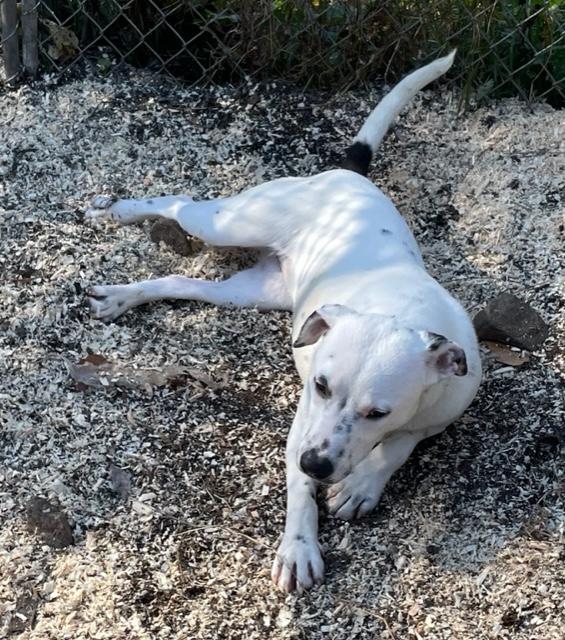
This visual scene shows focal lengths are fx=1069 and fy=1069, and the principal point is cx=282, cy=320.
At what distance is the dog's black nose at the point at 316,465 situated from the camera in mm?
3236

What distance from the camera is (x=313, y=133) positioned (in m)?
5.35

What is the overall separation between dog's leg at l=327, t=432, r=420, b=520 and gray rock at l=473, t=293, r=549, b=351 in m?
0.78

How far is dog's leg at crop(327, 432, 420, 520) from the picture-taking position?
11.9 feet

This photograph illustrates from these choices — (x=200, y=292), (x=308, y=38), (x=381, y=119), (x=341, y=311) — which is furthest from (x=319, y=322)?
(x=308, y=38)

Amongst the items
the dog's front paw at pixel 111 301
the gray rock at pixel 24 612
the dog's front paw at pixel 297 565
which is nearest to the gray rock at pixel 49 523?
the gray rock at pixel 24 612

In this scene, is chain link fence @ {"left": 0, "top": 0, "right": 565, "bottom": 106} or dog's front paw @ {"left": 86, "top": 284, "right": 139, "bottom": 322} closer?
dog's front paw @ {"left": 86, "top": 284, "right": 139, "bottom": 322}

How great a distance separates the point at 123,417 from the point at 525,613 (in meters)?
1.60

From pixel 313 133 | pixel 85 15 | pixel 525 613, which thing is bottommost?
pixel 525 613

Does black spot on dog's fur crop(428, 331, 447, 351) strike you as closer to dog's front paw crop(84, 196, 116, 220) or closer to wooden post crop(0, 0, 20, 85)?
dog's front paw crop(84, 196, 116, 220)

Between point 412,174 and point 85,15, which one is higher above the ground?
point 85,15

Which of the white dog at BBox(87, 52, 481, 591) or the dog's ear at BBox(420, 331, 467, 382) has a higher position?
Answer: the dog's ear at BBox(420, 331, 467, 382)

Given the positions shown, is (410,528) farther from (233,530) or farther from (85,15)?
(85,15)

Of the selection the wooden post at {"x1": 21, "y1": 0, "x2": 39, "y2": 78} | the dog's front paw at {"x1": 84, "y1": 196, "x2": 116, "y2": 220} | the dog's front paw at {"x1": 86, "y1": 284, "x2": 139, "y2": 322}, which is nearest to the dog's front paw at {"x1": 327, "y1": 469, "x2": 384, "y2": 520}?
the dog's front paw at {"x1": 86, "y1": 284, "x2": 139, "y2": 322}

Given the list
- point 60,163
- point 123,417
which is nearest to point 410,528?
point 123,417
